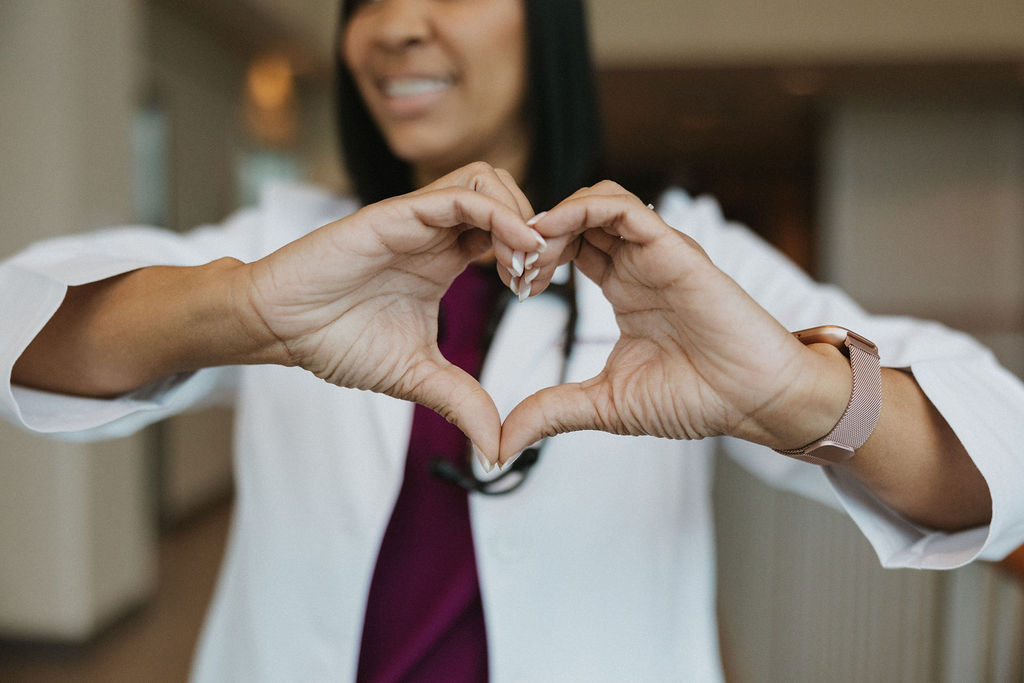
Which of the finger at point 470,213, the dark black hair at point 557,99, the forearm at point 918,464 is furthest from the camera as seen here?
the dark black hair at point 557,99

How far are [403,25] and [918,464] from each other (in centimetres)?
61

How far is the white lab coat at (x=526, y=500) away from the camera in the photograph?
0.67 metres

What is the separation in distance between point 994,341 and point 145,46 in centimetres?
519

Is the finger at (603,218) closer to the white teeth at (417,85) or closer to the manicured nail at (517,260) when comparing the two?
the manicured nail at (517,260)

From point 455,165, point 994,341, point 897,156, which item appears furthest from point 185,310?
point 897,156

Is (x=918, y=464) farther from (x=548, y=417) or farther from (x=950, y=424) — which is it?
(x=548, y=417)

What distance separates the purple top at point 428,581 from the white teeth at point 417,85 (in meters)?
0.23

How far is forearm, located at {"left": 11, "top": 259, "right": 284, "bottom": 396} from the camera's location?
539 millimetres

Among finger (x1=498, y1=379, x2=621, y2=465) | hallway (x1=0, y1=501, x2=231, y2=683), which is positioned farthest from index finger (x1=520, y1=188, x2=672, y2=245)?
hallway (x1=0, y1=501, x2=231, y2=683)

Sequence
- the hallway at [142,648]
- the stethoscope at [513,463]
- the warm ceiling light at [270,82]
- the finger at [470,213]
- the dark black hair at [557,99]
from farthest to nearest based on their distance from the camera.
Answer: the warm ceiling light at [270,82]
the hallway at [142,648]
the dark black hair at [557,99]
the stethoscope at [513,463]
the finger at [470,213]

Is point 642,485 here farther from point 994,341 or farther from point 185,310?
point 994,341

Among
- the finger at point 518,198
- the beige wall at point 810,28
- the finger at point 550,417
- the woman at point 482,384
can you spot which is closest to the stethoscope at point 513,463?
the woman at point 482,384

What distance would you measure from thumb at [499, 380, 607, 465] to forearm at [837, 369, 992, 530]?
0.22 metres

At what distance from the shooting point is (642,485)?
0.81m
